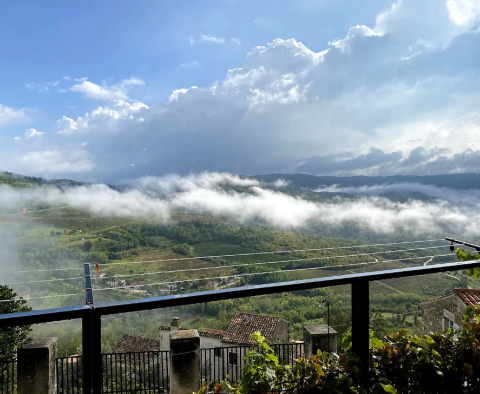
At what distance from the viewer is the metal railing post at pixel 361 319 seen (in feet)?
4.67

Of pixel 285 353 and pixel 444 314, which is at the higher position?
pixel 444 314

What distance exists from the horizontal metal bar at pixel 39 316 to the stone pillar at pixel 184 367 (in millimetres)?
1289

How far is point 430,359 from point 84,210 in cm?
8070

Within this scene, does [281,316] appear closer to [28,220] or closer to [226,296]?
[226,296]

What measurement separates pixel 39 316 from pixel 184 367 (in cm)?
148

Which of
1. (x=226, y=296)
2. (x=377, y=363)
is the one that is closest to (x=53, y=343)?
(x=226, y=296)

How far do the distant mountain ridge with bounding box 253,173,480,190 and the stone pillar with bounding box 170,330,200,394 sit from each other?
334 ft

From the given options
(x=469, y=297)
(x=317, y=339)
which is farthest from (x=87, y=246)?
(x=317, y=339)

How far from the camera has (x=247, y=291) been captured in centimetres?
123

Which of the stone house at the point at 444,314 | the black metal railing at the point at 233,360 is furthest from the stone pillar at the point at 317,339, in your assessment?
the stone house at the point at 444,314

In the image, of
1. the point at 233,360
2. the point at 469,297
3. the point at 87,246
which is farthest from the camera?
the point at 87,246

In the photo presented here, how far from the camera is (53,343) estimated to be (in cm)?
223

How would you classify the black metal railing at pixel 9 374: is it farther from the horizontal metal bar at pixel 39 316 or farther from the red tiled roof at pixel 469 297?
the red tiled roof at pixel 469 297

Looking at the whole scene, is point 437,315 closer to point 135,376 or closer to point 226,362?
point 226,362
